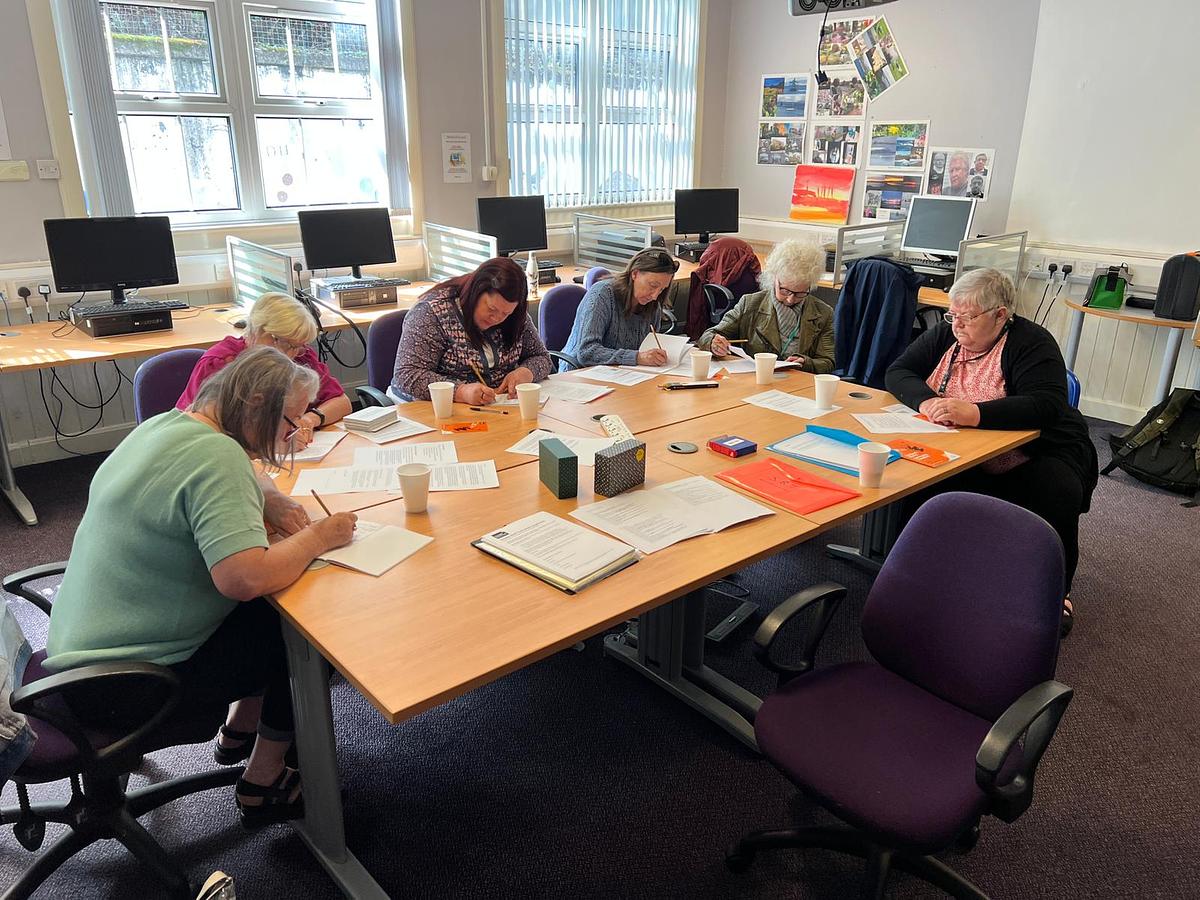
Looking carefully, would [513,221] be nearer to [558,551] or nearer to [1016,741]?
[558,551]

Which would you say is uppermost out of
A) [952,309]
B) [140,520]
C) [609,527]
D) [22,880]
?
[952,309]

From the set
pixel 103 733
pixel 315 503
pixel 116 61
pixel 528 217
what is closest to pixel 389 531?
pixel 315 503

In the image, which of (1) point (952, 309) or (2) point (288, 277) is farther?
(2) point (288, 277)

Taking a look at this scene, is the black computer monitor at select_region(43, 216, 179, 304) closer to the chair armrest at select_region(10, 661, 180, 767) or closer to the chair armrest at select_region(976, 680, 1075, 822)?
the chair armrest at select_region(10, 661, 180, 767)

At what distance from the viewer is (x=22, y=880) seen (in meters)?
1.67

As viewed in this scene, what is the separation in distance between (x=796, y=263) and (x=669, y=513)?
183 centimetres

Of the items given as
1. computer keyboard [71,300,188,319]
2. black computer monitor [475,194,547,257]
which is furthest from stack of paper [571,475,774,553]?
black computer monitor [475,194,547,257]

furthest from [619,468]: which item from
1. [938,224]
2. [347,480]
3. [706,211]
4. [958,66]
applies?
[706,211]

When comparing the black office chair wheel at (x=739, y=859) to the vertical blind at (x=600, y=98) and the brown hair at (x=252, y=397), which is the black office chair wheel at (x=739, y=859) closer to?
the brown hair at (x=252, y=397)

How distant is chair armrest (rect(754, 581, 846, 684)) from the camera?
5.65 ft

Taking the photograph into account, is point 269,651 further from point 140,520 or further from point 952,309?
point 952,309

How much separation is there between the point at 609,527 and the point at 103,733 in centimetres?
106

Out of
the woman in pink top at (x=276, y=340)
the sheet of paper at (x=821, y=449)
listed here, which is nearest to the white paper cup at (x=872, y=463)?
the sheet of paper at (x=821, y=449)

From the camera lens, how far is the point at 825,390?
2.72 m
